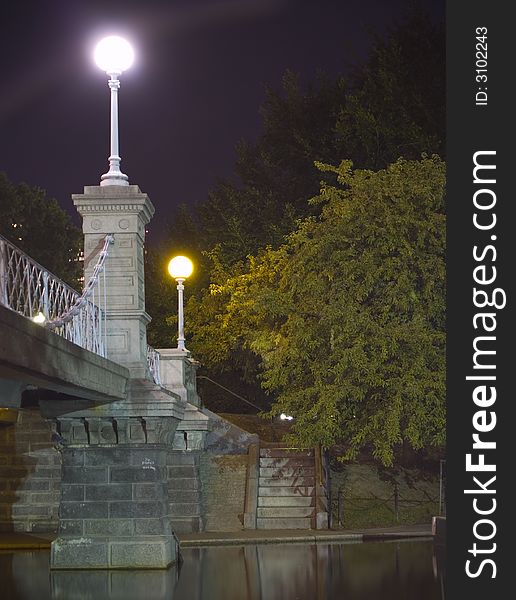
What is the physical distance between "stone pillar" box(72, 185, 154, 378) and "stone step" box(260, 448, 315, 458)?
1206 centimetres

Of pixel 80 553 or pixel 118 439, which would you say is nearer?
pixel 80 553

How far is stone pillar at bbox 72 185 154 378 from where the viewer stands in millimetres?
21516

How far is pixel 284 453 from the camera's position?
1316 inches

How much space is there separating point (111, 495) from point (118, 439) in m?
0.95

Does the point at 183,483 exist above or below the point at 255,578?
above

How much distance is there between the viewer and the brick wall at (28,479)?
3109 centimetres

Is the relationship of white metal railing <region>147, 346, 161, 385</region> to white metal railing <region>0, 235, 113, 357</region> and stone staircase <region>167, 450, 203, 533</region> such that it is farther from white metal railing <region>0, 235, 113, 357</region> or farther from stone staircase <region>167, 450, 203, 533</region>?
white metal railing <region>0, 235, 113, 357</region>

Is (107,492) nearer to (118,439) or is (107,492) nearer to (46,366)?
(118,439)

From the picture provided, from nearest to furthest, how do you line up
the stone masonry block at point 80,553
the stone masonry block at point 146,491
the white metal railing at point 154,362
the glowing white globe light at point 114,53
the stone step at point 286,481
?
the glowing white globe light at point 114,53 < the stone masonry block at point 80,553 < the stone masonry block at point 146,491 < the white metal railing at point 154,362 < the stone step at point 286,481

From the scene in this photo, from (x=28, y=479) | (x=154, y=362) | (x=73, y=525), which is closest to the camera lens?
(x=73, y=525)

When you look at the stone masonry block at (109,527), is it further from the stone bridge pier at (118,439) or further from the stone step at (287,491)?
the stone step at (287,491)

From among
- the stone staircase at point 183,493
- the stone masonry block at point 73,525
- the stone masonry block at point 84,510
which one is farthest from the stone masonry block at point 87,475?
the stone staircase at point 183,493

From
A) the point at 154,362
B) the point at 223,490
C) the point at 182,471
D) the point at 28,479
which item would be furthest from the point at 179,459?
the point at 154,362

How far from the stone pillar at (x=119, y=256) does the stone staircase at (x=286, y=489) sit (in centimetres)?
1057
